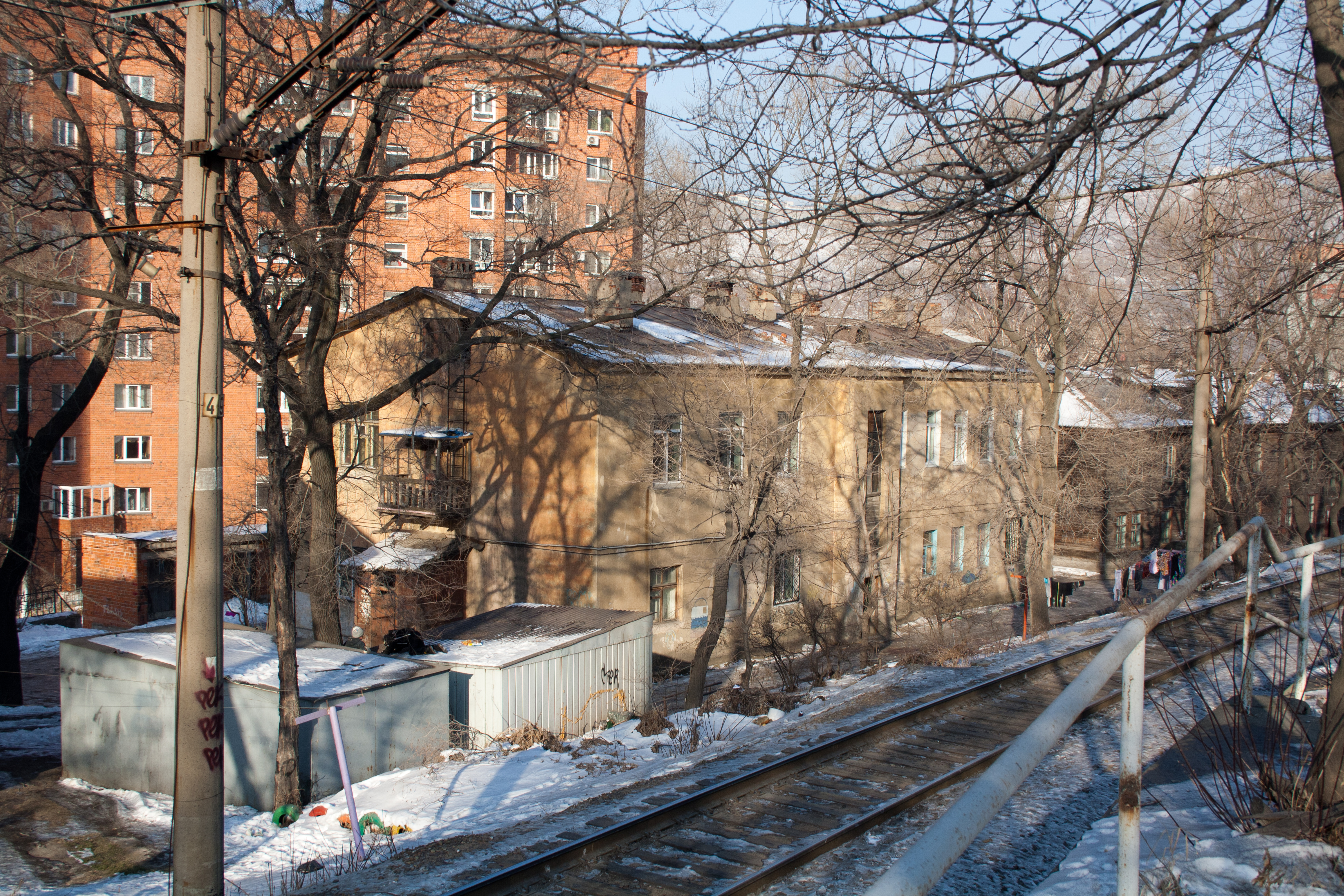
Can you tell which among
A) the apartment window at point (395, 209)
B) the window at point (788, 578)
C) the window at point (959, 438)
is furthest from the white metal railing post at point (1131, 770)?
the window at point (959, 438)

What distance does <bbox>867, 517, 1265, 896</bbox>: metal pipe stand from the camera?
5.58ft

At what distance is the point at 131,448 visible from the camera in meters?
37.1

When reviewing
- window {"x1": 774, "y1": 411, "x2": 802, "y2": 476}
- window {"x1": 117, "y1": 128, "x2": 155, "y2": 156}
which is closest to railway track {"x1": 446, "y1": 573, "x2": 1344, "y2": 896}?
window {"x1": 774, "y1": 411, "x2": 802, "y2": 476}

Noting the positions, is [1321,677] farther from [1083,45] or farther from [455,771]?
[455,771]

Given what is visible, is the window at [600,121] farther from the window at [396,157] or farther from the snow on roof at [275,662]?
the snow on roof at [275,662]

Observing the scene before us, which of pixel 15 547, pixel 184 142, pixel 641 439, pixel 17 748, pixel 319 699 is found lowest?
pixel 17 748

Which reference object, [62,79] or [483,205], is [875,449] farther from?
[483,205]

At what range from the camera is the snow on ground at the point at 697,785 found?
546 cm

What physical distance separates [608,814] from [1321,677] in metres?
6.15

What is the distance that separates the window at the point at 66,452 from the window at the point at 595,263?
26.9 meters

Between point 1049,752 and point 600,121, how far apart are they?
45.6 metres

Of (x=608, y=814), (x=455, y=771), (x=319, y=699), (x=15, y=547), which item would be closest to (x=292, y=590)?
(x=319, y=699)

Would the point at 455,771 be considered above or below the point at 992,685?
below

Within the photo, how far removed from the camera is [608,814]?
6.93m
